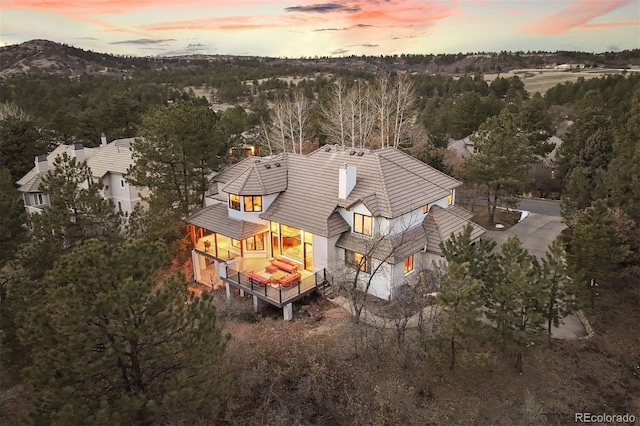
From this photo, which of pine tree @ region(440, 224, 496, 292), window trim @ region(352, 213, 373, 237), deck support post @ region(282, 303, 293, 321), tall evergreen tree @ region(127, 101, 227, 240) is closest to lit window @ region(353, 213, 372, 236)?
window trim @ region(352, 213, 373, 237)

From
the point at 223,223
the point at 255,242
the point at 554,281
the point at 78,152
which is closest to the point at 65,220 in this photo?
the point at 223,223

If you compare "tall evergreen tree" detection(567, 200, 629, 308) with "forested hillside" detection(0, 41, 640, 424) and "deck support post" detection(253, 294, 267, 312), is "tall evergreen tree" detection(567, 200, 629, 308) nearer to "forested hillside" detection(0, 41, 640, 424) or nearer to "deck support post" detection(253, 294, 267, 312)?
"forested hillside" detection(0, 41, 640, 424)

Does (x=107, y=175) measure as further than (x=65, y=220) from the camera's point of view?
Yes

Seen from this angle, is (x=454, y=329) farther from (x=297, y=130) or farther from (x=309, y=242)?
(x=297, y=130)

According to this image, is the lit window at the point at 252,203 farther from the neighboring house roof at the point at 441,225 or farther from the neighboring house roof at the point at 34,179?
the neighboring house roof at the point at 34,179

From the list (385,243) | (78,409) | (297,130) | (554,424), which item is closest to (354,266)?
(385,243)

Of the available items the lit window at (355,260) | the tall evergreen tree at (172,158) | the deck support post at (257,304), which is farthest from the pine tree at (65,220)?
the lit window at (355,260)

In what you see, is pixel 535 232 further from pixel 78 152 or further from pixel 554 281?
pixel 78 152
